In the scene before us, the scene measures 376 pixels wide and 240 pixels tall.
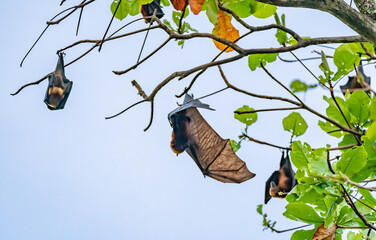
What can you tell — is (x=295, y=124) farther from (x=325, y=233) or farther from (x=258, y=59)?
(x=325, y=233)

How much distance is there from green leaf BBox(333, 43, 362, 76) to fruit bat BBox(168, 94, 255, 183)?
78 cm

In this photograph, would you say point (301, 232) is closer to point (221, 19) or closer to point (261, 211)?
point (261, 211)

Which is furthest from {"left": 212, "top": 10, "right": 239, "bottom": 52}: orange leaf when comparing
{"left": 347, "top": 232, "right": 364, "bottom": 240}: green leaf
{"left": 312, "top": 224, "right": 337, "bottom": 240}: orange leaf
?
{"left": 347, "top": 232, "right": 364, "bottom": 240}: green leaf

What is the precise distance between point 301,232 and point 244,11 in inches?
43.1

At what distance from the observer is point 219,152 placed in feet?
9.43

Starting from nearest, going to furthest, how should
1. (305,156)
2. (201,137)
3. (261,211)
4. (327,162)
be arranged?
1. (327,162)
2. (305,156)
3. (261,211)
4. (201,137)

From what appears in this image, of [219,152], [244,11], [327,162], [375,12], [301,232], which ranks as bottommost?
[301,232]

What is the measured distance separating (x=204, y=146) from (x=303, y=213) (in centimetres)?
90

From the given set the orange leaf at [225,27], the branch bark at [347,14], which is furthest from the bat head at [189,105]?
the branch bark at [347,14]

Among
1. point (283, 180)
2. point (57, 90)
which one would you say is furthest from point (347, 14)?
point (57, 90)

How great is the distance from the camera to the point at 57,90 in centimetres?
310

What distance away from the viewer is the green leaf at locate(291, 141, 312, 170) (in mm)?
2100

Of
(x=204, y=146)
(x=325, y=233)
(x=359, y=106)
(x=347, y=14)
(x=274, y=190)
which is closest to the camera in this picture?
(x=347, y=14)

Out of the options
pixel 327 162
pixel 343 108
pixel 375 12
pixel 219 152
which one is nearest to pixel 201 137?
pixel 219 152
